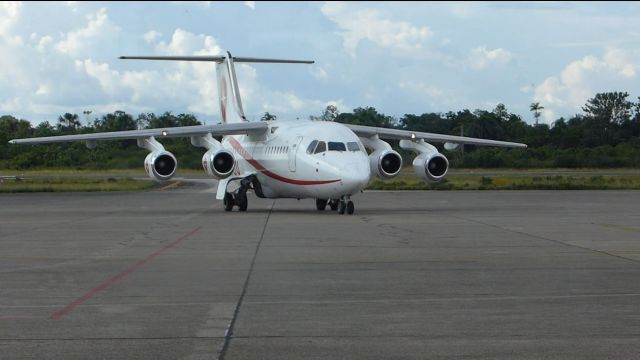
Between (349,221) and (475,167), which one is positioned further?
(475,167)

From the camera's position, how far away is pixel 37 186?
179 feet

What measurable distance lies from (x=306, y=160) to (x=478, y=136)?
59903 millimetres

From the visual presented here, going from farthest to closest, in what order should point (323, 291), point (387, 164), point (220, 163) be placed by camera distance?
point (220, 163) < point (387, 164) < point (323, 291)

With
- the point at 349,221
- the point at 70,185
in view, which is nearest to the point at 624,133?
the point at 70,185

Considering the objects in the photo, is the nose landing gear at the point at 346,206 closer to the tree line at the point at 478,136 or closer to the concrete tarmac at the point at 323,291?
the concrete tarmac at the point at 323,291

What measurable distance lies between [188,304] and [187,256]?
17.7ft

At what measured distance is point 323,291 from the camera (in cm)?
1143

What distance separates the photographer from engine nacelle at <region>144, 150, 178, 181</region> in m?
29.7

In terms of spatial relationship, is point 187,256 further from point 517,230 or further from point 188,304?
point 517,230

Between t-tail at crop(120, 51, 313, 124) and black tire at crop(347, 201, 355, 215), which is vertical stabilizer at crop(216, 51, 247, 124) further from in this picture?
black tire at crop(347, 201, 355, 215)

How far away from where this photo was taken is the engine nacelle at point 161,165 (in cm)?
2973

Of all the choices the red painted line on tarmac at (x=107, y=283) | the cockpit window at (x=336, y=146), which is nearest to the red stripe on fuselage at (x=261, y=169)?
the cockpit window at (x=336, y=146)

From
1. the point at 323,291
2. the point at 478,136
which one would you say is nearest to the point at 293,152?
the point at 323,291

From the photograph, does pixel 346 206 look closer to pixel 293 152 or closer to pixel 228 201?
pixel 293 152
